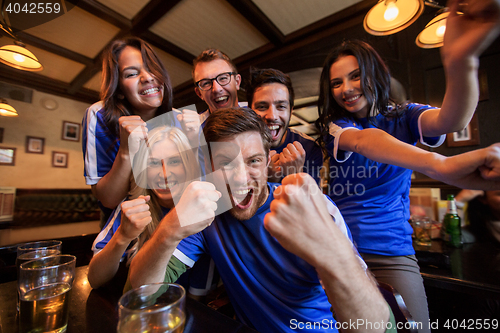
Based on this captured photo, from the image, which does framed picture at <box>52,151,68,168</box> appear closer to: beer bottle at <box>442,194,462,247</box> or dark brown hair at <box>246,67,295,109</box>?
dark brown hair at <box>246,67,295,109</box>

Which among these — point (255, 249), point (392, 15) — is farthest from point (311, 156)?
point (392, 15)

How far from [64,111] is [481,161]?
851 centimetres

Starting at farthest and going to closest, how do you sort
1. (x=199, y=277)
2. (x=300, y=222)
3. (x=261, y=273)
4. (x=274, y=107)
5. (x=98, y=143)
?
1. (x=274, y=107)
2. (x=98, y=143)
3. (x=199, y=277)
4. (x=261, y=273)
5. (x=300, y=222)

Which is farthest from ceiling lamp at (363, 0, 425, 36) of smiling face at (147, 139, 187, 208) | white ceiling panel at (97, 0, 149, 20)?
white ceiling panel at (97, 0, 149, 20)

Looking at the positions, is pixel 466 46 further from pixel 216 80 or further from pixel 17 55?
pixel 17 55

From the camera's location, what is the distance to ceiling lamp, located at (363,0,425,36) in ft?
6.49

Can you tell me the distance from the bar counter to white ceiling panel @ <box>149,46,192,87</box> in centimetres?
412

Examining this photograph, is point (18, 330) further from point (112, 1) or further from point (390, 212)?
point (112, 1)

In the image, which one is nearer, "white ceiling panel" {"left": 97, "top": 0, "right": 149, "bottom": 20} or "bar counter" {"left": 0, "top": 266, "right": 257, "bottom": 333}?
"bar counter" {"left": 0, "top": 266, "right": 257, "bottom": 333}

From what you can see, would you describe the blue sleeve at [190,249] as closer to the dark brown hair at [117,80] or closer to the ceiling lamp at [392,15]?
the dark brown hair at [117,80]

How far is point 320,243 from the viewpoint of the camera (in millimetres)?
574

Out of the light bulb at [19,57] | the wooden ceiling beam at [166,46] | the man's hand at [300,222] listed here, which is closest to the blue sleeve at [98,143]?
the man's hand at [300,222]

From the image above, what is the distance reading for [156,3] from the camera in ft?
10.1

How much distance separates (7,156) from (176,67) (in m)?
5.15
